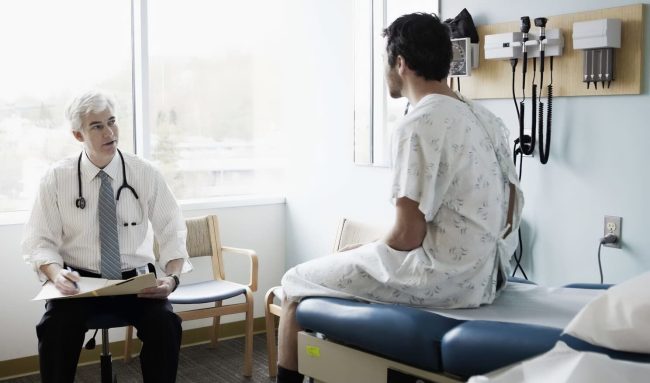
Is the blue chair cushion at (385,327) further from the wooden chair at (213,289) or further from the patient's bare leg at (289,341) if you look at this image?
the wooden chair at (213,289)

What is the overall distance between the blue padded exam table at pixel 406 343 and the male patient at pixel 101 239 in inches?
26.6

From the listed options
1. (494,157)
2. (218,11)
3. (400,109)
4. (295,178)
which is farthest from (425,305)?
(218,11)

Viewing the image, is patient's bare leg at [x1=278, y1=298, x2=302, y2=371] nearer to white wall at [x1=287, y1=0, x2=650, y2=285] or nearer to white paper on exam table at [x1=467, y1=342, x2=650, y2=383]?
white paper on exam table at [x1=467, y1=342, x2=650, y2=383]

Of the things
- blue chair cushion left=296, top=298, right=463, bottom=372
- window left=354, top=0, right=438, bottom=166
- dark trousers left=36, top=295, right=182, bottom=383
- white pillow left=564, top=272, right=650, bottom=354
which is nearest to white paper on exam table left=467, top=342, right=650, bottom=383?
white pillow left=564, top=272, right=650, bottom=354

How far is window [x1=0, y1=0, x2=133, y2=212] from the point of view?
3.72m

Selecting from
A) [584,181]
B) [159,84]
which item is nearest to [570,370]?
[584,181]

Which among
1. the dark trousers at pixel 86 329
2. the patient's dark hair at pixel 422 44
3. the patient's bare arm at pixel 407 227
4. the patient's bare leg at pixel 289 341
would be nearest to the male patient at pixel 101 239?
the dark trousers at pixel 86 329

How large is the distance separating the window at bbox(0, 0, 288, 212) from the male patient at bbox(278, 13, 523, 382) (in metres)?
1.98

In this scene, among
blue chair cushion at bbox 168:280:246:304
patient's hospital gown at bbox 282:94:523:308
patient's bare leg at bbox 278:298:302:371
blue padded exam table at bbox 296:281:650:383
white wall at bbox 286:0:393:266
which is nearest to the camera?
blue padded exam table at bbox 296:281:650:383

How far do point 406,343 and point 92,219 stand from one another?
1.46 meters

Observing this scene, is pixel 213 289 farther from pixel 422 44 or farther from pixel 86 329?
pixel 422 44

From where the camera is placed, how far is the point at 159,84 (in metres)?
4.16

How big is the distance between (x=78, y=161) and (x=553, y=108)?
1.88 meters

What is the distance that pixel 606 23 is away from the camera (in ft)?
8.68
